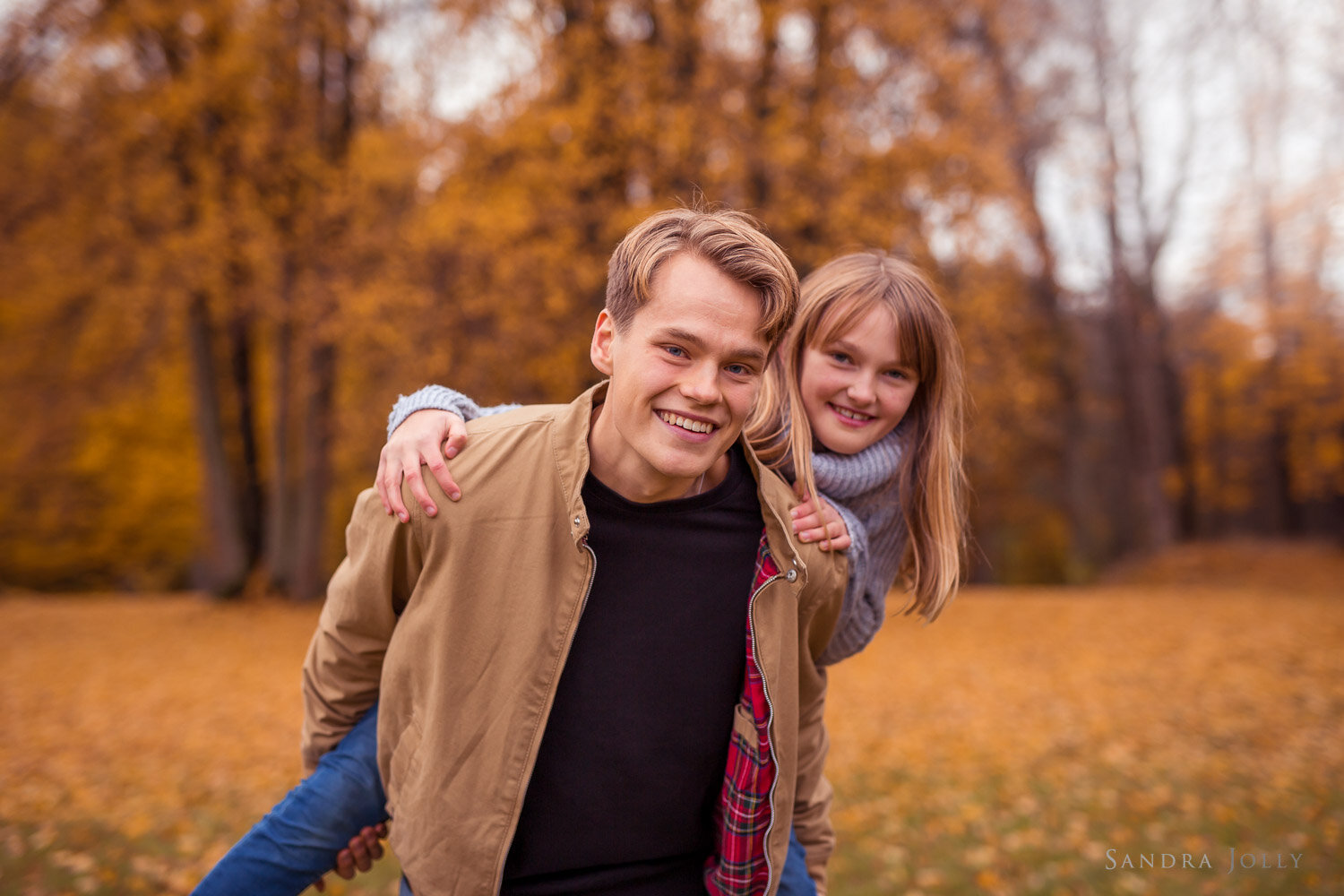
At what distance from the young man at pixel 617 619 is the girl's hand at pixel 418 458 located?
4cm

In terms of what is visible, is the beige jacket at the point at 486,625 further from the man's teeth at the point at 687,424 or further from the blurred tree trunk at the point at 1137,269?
the blurred tree trunk at the point at 1137,269

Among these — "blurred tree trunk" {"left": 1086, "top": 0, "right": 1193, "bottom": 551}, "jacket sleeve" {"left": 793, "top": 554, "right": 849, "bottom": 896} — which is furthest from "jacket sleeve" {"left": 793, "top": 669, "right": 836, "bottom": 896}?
"blurred tree trunk" {"left": 1086, "top": 0, "right": 1193, "bottom": 551}

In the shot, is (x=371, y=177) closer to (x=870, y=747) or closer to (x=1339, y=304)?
(x=870, y=747)

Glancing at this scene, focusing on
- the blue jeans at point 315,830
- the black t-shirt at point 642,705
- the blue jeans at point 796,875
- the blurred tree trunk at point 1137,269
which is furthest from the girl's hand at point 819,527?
the blurred tree trunk at point 1137,269

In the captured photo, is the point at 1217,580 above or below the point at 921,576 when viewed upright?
below

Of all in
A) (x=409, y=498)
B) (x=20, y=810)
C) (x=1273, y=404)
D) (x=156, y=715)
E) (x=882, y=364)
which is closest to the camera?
(x=409, y=498)

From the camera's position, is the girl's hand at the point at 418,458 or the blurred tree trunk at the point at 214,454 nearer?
the girl's hand at the point at 418,458

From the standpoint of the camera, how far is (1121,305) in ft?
67.3

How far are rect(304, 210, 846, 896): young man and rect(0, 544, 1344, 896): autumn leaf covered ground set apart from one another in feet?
10.8

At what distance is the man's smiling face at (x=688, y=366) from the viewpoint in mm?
2061

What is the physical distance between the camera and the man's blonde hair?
6.79ft

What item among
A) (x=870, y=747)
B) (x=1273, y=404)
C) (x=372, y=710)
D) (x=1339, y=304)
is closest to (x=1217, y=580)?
(x=1273, y=404)

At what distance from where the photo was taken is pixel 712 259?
6.79ft

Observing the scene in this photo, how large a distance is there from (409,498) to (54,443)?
19249mm
